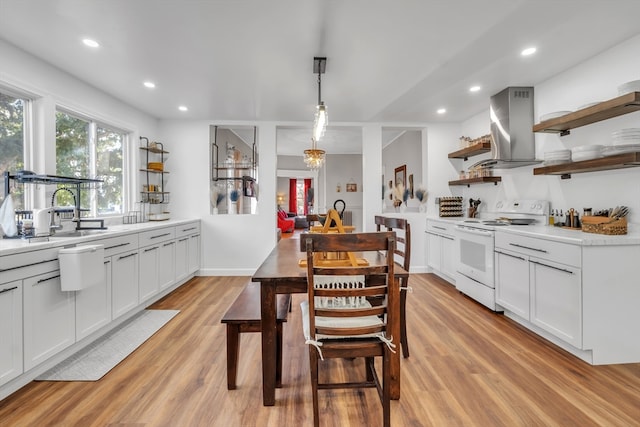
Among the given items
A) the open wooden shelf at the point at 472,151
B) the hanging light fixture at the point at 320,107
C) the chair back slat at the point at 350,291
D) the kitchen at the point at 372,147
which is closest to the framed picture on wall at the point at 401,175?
the kitchen at the point at 372,147

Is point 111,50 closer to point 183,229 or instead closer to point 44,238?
point 44,238

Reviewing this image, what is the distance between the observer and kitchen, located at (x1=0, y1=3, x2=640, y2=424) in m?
2.57

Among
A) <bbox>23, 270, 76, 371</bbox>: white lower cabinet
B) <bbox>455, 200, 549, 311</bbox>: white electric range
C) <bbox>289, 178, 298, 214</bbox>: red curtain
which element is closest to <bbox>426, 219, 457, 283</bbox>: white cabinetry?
<bbox>455, 200, 549, 311</bbox>: white electric range

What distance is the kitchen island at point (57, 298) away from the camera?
183 centimetres

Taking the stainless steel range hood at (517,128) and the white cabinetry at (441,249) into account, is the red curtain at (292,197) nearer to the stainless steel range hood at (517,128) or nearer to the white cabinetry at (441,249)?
the white cabinetry at (441,249)

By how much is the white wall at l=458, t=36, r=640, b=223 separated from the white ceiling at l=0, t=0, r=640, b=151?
0.14 m

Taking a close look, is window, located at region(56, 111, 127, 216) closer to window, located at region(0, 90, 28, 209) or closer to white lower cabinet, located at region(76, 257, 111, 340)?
window, located at region(0, 90, 28, 209)

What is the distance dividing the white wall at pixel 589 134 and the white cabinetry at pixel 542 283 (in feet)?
2.39

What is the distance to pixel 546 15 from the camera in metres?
2.09

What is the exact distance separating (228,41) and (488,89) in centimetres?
292

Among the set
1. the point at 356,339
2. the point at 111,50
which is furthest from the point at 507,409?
Answer: the point at 111,50

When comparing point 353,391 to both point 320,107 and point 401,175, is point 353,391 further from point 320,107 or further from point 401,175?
point 401,175

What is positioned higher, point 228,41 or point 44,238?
point 228,41

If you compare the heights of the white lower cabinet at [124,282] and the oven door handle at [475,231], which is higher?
the oven door handle at [475,231]
